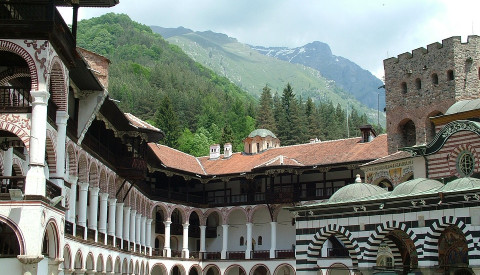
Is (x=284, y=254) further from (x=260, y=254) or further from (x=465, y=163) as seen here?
(x=465, y=163)

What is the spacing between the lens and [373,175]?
45.2 meters

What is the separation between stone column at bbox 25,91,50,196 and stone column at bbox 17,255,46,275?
1.80m

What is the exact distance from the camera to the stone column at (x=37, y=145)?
2184 cm

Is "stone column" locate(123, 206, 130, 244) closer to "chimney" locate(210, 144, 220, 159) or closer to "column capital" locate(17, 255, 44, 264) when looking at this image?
"chimney" locate(210, 144, 220, 159)

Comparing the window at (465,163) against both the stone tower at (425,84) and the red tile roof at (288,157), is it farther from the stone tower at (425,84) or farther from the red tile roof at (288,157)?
the red tile roof at (288,157)

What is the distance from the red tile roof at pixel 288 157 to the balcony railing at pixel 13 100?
28.9 m

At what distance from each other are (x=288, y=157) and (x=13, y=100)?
118ft

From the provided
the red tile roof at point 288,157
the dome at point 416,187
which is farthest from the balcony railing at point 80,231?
the red tile roof at point 288,157

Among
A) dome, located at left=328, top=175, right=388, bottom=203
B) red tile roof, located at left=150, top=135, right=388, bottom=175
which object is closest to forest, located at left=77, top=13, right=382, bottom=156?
red tile roof, located at left=150, top=135, right=388, bottom=175

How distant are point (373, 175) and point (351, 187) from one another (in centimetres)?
1595

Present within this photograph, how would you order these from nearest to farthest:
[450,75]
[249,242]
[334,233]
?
[334,233]
[450,75]
[249,242]

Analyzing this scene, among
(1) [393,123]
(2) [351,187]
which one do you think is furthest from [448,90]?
(2) [351,187]

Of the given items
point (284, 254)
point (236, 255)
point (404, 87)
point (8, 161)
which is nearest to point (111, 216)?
point (8, 161)

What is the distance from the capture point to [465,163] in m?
30.5
